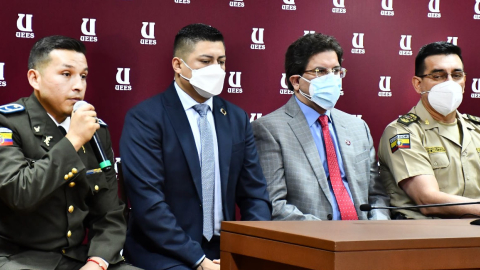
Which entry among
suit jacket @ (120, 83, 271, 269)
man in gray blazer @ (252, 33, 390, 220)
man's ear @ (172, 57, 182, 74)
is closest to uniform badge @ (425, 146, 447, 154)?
man in gray blazer @ (252, 33, 390, 220)

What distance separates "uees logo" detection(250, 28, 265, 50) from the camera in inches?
151

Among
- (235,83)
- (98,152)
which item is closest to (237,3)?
(235,83)

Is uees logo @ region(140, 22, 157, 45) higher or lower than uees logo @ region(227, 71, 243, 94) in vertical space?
higher

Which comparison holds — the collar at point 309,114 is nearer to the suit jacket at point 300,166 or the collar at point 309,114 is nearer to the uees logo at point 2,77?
the suit jacket at point 300,166

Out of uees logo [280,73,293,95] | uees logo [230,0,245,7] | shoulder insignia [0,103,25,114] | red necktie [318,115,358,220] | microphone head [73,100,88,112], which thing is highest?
uees logo [230,0,245,7]

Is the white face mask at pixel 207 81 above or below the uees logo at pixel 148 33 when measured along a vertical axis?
below

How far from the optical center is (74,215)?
252 cm

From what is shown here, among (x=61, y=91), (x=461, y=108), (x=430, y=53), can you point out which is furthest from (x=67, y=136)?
(x=461, y=108)

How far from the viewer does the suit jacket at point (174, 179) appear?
9.16 ft

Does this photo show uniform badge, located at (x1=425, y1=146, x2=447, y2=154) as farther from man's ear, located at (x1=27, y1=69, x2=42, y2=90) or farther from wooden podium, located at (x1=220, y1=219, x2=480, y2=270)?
man's ear, located at (x1=27, y1=69, x2=42, y2=90)

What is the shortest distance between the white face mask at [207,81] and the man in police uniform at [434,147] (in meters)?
1.12

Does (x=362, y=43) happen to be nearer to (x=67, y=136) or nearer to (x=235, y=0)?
(x=235, y=0)

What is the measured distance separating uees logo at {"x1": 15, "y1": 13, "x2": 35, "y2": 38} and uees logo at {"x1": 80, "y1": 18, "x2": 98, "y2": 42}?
0.28 meters

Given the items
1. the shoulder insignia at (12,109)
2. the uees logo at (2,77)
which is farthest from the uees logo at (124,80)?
the shoulder insignia at (12,109)
